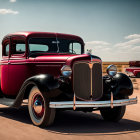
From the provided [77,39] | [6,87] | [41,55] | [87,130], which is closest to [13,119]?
[6,87]

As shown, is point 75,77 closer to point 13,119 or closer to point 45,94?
point 45,94

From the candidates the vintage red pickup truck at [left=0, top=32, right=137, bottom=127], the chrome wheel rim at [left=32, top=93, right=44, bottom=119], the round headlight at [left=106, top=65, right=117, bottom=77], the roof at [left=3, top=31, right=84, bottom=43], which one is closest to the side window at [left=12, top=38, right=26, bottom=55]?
the vintage red pickup truck at [left=0, top=32, right=137, bottom=127]

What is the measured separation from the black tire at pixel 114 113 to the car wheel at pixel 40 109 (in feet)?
5.15

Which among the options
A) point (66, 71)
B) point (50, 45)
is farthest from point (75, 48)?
point (66, 71)

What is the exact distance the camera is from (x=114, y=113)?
6.77m

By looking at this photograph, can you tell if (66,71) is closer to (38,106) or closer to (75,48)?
(38,106)

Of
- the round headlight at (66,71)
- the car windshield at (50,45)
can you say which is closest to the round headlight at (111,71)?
the round headlight at (66,71)

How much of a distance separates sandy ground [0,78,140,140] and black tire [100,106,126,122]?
134 millimetres

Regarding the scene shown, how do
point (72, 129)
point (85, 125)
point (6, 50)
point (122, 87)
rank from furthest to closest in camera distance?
point (6, 50) → point (122, 87) → point (85, 125) → point (72, 129)

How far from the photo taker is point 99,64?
20.4ft

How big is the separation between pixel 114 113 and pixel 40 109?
196 cm

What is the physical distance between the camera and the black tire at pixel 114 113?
6637 mm

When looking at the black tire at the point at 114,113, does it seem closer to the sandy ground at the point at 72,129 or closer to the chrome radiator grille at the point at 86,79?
the sandy ground at the point at 72,129

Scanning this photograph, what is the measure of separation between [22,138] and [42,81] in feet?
4.20
